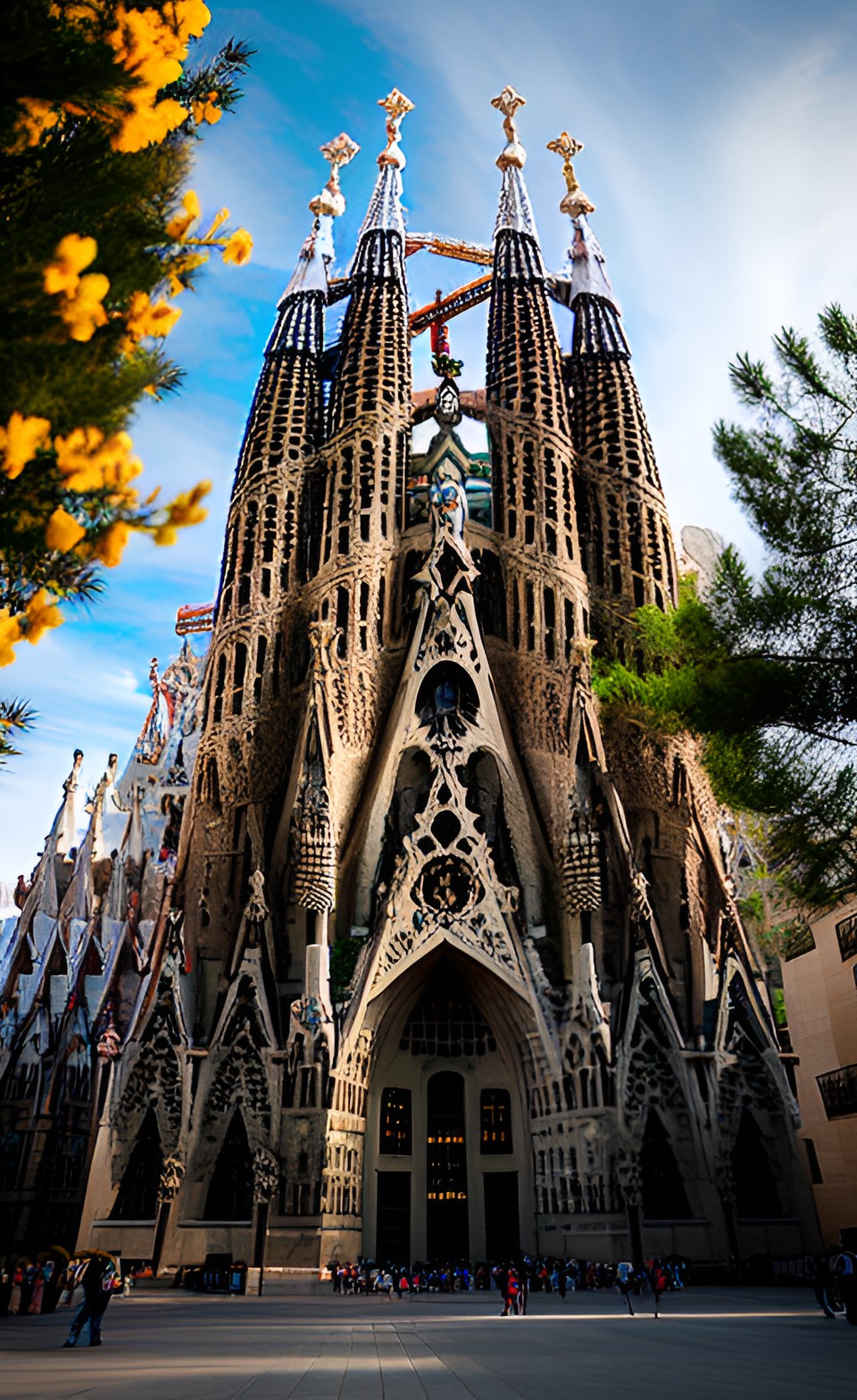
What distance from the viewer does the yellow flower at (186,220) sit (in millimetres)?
3336

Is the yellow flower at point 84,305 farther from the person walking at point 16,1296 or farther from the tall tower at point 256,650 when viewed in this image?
the tall tower at point 256,650

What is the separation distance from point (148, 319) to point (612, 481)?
2844 centimetres

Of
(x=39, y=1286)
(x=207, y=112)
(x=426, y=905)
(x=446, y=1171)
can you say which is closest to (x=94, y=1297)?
(x=39, y=1286)

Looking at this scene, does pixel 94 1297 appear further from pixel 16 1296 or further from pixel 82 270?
pixel 82 270

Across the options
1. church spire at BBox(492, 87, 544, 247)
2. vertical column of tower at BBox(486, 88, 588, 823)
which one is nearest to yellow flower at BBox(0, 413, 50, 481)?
vertical column of tower at BBox(486, 88, 588, 823)

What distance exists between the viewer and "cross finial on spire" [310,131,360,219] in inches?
1442

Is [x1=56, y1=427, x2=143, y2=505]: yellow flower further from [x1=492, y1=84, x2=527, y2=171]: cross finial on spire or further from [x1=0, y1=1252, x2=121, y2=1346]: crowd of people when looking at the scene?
[x1=492, y1=84, x2=527, y2=171]: cross finial on spire

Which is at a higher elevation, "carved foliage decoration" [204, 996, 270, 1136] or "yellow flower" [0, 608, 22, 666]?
"carved foliage decoration" [204, 996, 270, 1136]

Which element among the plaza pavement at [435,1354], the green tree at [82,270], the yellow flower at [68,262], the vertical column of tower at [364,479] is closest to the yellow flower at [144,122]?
the green tree at [82,270]

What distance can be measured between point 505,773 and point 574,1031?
6719mm

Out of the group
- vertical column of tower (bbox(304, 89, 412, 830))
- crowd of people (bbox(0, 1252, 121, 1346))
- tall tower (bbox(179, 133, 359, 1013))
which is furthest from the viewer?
vertical column of tower (bbox(304, 89, 412, 830))

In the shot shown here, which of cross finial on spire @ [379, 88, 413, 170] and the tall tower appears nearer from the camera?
the tall tower

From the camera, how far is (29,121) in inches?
127

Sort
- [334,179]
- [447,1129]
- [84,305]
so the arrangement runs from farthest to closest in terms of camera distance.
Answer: [334,179]
[447,1129]
[84,305]
